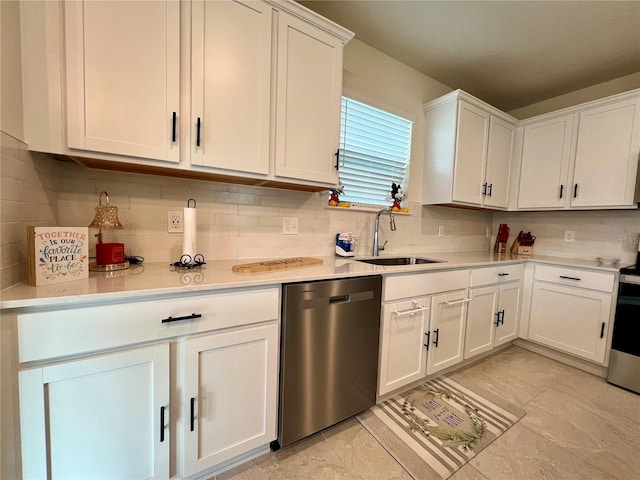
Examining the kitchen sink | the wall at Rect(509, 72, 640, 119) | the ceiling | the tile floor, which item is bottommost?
the tile floor

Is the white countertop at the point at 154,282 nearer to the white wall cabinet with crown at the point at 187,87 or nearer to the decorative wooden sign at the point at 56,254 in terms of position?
the decorative wooden sign at the point at 56,254

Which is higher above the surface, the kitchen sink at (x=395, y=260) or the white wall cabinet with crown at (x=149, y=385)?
the kitchen sink at (x=395, y=260)

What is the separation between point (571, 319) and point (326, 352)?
2.39 meters

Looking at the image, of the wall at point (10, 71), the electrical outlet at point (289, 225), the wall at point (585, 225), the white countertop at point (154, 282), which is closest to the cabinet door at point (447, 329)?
the white countertop at point (154, 282)

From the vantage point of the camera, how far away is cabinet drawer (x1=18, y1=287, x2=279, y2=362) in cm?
80

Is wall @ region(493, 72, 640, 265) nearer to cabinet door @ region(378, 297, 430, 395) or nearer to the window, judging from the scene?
the window

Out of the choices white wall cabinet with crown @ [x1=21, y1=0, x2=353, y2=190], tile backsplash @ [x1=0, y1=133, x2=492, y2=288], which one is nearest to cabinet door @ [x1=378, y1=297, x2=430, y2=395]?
tile backsplash @ [x1=0, y1=133, x2=492, y2=288]

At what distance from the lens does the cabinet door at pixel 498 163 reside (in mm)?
2615

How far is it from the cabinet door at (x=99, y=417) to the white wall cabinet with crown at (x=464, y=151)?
2.47 meters

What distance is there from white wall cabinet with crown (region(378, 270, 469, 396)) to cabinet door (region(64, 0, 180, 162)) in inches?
57.1

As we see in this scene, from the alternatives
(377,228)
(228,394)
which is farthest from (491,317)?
(228,394)

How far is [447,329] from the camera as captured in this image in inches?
77.7

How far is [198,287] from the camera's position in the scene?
101cm

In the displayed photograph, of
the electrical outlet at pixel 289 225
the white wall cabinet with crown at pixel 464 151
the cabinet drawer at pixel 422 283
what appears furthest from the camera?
the white wall cabinet with crown at pixel 464 151
